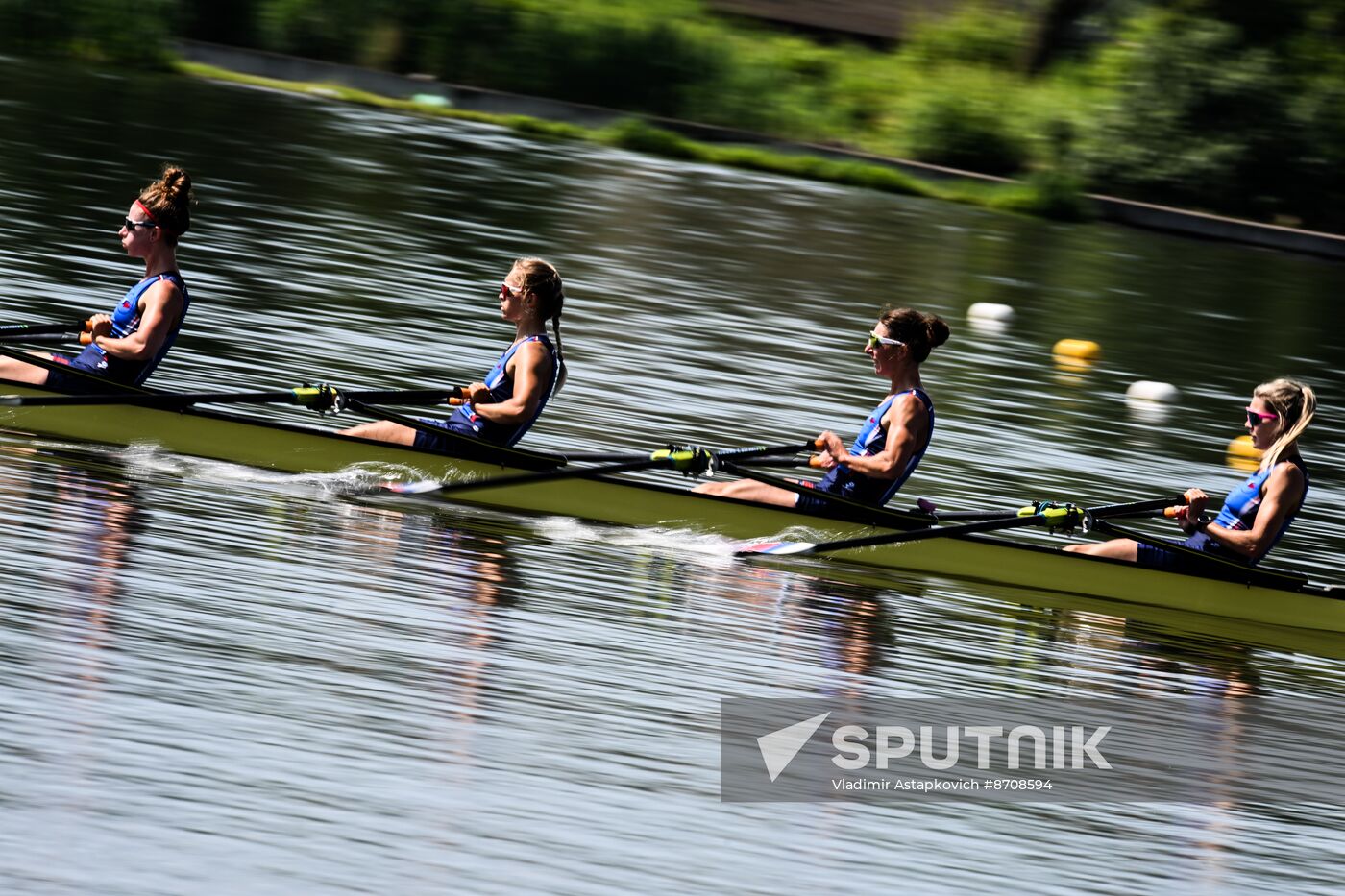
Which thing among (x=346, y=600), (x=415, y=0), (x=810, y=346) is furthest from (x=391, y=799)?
(x=415, y=0)

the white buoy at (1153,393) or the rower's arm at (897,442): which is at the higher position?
the rower's arm at (897,442)

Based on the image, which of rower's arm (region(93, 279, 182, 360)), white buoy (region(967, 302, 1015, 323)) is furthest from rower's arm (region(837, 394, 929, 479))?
white buoy (region(967, 302, 1015, 323))

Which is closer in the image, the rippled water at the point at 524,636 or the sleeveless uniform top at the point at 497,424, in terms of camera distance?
the rippled water at the point at 524,636

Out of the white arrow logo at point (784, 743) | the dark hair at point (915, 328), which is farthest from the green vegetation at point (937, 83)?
the white arrow logo at point (784, 743)

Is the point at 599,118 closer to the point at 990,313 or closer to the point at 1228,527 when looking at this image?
the point at 990,313

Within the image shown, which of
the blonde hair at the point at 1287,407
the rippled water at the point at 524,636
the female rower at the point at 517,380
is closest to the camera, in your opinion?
the rippled water at the point at 524,636

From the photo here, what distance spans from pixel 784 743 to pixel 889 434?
10.8ft

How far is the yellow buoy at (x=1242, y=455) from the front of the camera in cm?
1609

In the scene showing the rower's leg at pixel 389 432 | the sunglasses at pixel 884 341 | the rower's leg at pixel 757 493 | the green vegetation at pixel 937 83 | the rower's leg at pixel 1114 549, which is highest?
the green vegetation at pixel 937 83

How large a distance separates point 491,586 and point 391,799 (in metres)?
2.71

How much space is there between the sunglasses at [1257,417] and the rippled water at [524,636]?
1099 mm

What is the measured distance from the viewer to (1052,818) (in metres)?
7.10

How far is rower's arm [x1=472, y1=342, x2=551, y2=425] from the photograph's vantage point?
10.3 m

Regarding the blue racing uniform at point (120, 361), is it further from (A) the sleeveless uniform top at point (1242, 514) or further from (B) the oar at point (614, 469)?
(A) the sleeveless uniform top at point (1242, 514)
